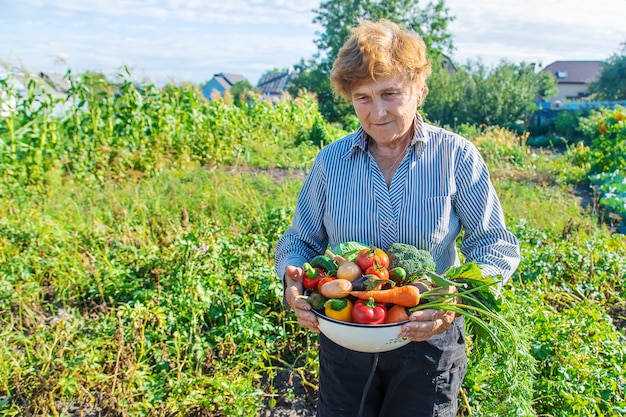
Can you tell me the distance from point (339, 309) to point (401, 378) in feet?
1.52

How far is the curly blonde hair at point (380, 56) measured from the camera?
5.50ft

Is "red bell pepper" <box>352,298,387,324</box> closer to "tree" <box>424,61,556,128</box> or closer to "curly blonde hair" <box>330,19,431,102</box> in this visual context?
"curly blonde hair" <box>330,19,431,102</box>

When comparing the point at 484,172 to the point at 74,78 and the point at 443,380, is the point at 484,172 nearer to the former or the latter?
the point at 443,380

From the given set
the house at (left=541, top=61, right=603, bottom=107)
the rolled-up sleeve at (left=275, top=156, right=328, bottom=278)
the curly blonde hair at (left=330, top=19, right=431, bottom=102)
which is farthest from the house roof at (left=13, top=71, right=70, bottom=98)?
the house at (left=541, top=61, right=603, bottom=107)

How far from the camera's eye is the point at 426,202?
177 cm

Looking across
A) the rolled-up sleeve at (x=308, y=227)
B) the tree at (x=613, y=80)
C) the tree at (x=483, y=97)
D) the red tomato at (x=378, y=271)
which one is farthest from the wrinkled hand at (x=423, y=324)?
the tree at (x=613, y=80)

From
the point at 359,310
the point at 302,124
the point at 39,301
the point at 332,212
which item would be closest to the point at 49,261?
the point at 39,301

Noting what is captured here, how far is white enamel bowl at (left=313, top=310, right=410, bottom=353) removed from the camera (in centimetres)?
146

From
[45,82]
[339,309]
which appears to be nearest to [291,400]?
[339,309]

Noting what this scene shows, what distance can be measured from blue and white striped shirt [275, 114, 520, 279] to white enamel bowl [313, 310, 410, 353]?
40cm

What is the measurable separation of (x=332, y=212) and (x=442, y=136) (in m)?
0.48

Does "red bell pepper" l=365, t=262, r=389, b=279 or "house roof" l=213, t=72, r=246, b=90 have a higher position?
"red bell pepper" l=365, t=262, r=389, b=279

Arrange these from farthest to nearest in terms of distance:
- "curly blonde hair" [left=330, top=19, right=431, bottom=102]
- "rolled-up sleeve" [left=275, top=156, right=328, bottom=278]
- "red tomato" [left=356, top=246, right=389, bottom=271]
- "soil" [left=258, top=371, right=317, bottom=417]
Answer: "soil" [left=258, top=371, right=317, bottom=417] → "rolled-up sleeve" [left=275, top=156, right=328, bottom=278] → "curly blonde hair" [left=330, top=19, right=431, bottom=102] → "red tomato" [left=356, top=246, right=389, bottom=271]

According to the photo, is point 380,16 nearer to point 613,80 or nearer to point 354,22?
point 354,22
